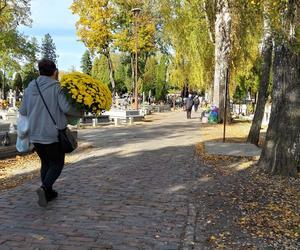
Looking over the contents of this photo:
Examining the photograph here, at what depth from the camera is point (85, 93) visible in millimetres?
6090

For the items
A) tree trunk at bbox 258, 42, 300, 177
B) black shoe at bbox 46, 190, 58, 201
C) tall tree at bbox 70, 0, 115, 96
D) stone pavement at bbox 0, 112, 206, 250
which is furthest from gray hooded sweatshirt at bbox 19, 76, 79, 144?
tall tree at bbox 70, 0, 115, 96

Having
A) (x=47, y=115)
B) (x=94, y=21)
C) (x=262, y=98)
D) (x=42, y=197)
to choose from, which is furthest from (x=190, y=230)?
(x=94, y=21)

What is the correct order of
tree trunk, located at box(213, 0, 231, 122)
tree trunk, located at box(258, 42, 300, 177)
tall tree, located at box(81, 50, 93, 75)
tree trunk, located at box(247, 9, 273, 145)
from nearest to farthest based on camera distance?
tree trunk, located at box(258, 42, 300, 177) → tree trunk, located at box(247, 9, 273, 145) → tree trunk, located at box(213, 0, 231, 122) → tall tree, located at box(81, 50, 93, 75)

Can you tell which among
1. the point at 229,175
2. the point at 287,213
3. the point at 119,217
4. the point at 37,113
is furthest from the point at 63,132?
the point at 229,175

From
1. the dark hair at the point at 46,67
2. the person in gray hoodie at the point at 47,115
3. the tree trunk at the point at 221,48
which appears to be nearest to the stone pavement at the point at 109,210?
the person in gray hoodie at the point at 47,115

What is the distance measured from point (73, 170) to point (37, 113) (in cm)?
335

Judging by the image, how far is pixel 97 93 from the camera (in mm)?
6301

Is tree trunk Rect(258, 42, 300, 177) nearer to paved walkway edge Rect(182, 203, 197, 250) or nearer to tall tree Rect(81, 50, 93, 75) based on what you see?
paved walkway edge Rect(182, 203, 197, 250)

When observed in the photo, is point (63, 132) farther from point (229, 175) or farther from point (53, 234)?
point (229, 175)

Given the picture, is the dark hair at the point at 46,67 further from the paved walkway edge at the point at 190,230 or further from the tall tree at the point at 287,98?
the tall tree at the point at 287,98

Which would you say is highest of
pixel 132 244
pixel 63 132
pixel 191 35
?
pixel 191 35

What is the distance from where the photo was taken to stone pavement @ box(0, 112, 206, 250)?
4992 millimetres

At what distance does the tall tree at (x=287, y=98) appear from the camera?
8305 millimetres

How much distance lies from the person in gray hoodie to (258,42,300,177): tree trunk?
13.1 ft
